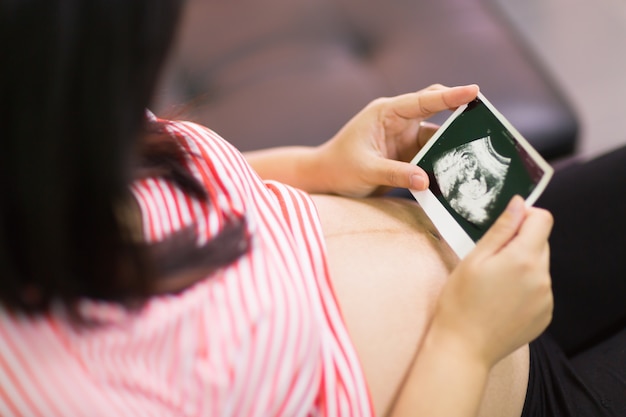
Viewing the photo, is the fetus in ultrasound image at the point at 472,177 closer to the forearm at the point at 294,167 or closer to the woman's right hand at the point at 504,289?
the woman's right hand at the point at 504,289

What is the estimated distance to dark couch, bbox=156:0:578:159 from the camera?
1.30m

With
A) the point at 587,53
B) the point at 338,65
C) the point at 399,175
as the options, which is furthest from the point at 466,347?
the point at 587,53

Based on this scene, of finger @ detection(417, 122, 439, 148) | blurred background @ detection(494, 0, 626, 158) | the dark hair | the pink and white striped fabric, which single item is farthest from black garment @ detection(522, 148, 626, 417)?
blurred background @ detection(494, 0, 626, 158)

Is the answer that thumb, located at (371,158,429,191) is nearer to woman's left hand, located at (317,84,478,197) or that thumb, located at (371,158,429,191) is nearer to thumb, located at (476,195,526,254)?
woman's left hand, located at (317,84,478,197)

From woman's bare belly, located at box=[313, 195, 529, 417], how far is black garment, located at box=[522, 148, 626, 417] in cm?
14

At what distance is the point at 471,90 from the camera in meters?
0.83

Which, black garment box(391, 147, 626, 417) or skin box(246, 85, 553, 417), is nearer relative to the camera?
skin box(246, 85, 553, 417)

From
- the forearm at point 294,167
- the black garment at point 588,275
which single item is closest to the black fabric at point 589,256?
the black garment at point 588,275

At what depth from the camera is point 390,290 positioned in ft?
2.63

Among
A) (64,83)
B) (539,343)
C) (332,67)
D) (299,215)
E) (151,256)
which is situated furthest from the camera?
(332,67)

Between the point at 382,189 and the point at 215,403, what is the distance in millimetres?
516

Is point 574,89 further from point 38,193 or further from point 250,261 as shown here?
point 38,193

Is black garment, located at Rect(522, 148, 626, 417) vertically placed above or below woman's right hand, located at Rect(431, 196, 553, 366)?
below

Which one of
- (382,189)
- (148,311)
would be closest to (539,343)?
(382,189)
